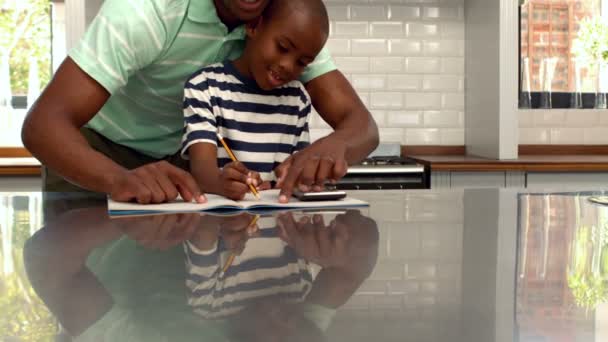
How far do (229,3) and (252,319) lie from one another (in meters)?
1.21

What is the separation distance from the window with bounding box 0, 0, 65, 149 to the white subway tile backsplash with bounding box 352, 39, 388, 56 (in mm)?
1591

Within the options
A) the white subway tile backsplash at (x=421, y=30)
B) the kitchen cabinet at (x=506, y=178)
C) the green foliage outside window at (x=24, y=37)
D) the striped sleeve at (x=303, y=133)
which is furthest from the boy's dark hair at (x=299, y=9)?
the green foliage outside window at (x=24, y=37)

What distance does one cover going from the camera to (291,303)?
1.91 ft

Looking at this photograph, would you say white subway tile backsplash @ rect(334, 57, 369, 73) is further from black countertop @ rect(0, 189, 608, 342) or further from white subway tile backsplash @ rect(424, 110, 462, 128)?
black countertop @ rect(0, 189, 608, 342)

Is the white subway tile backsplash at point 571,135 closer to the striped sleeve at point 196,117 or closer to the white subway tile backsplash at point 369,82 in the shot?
the white subway tile backsplash at point 369,82

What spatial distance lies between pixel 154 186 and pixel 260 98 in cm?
65

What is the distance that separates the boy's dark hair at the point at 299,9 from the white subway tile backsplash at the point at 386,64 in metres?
2.27

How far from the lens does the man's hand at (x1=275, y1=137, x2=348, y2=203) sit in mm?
1458

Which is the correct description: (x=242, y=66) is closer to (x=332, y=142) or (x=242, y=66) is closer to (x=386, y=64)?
(x=332, y=142)

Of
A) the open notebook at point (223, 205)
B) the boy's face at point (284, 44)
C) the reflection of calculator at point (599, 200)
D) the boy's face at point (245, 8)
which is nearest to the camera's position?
the open notebook at point (223, 205)

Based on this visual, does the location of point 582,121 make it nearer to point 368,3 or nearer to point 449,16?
point 449,16

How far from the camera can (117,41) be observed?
150 centimetres

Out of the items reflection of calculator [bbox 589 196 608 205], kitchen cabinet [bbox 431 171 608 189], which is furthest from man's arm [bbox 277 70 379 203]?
kitchen cabinet [bbox 431 171 608 189]

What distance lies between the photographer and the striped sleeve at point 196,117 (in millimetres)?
1744
